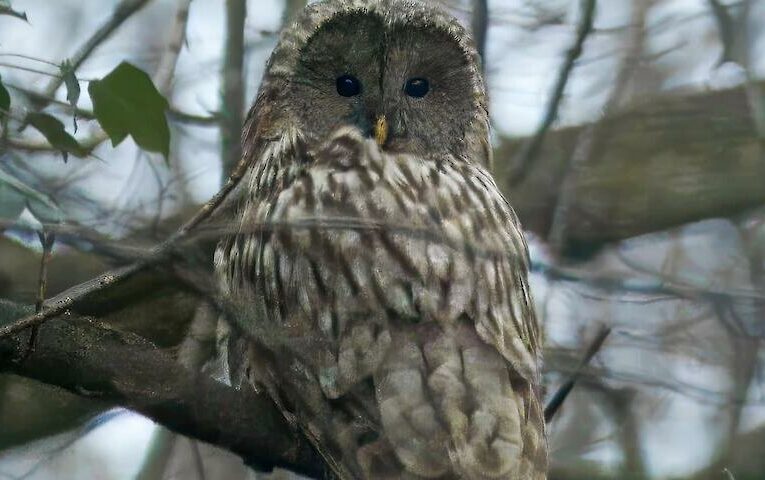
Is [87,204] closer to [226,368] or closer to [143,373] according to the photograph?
[143,373]

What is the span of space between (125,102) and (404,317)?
81 centimetres

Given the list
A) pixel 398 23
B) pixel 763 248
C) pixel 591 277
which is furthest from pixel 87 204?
pixel 763 248

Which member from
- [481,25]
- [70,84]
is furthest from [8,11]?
[481,25]

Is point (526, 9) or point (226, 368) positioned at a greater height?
point (526, 9)

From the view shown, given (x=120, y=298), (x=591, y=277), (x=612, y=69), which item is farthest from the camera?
(x=612, y=69)

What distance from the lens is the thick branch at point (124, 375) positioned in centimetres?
223

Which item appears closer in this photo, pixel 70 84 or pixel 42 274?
pixel 42 274

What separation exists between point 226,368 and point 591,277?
134 centimetres

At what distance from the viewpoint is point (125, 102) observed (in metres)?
2.47

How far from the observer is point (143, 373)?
2.31m

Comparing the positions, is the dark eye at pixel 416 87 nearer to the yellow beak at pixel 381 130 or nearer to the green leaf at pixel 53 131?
the yellow beak at pixel 381 130

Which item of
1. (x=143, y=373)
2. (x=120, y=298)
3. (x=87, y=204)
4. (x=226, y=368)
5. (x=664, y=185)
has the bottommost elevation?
(x=664, y=185)

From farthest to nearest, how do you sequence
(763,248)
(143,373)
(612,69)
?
(612,69)
(763,248)
(143,373)

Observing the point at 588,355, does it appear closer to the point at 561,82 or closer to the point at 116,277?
the point at 116,277
